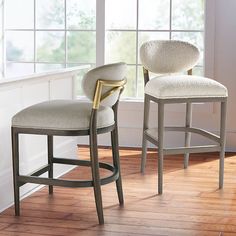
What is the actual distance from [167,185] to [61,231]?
1218 mm

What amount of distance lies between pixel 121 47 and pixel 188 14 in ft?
2.21

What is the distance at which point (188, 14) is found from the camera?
5668mm

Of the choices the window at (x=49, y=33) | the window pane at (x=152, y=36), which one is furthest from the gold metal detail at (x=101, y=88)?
the window at (x=49, y=33)

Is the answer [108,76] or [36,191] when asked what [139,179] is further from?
[108,76]

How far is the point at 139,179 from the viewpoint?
4570 mm

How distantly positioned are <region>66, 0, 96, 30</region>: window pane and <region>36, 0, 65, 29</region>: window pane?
0.07m

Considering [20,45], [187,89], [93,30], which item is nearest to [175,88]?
[187,89]

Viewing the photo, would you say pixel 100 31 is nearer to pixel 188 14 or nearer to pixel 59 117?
pixel 188 14

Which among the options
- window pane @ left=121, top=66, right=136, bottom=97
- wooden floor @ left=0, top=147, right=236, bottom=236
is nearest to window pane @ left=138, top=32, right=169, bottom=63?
window pane @ left=121, top=66, right=136, bottom=97

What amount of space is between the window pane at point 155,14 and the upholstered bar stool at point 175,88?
3.29 feet

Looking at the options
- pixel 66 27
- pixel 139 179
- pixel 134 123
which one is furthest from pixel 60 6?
pixel 139 179

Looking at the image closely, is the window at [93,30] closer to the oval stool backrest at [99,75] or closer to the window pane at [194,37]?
the window pane at [194,37]

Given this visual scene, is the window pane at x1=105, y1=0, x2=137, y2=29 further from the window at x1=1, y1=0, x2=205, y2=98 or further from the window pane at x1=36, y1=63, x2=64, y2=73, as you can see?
the window pane at x1=36, y1=63, x2=64, y2=73

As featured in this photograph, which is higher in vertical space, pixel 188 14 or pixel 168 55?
pixel 188 14
